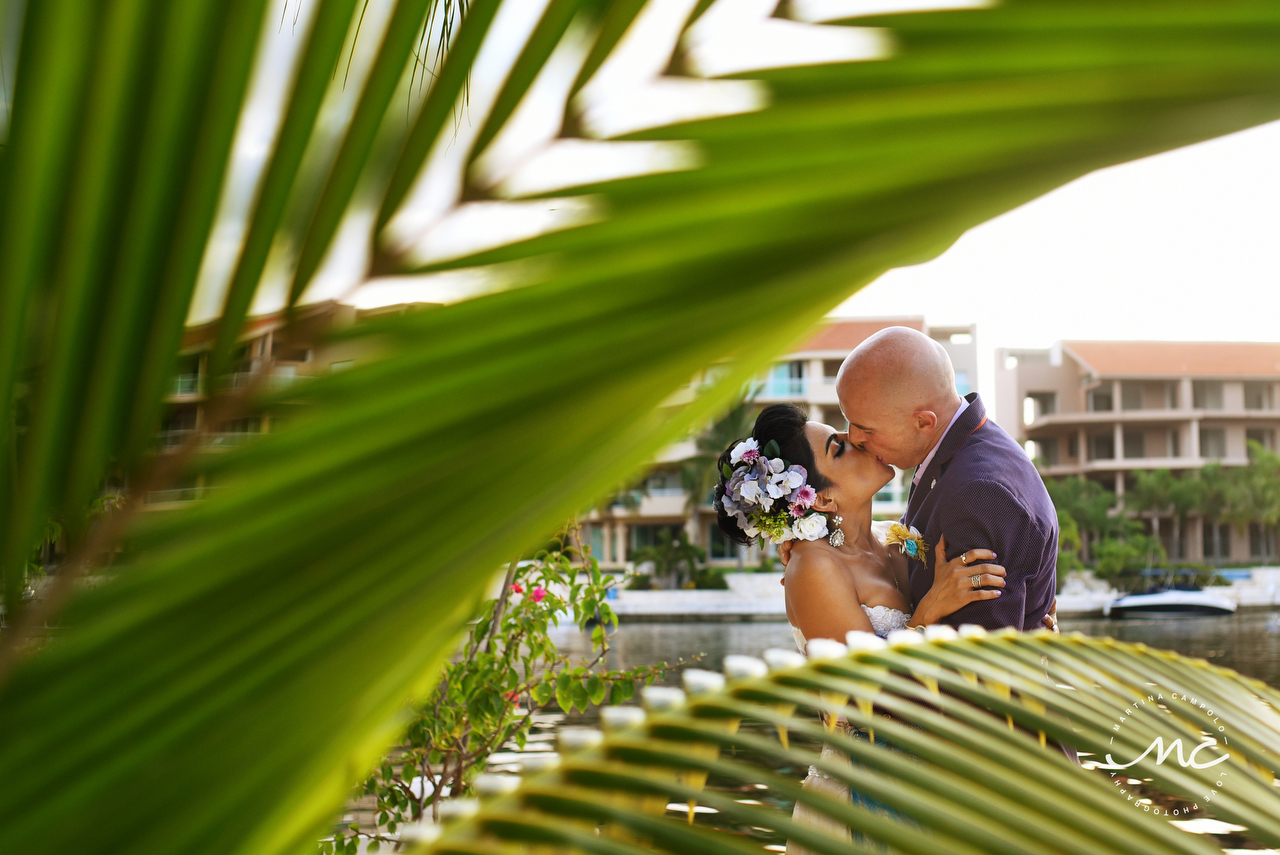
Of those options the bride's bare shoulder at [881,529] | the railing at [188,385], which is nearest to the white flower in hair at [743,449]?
the bride's bare shoulder at [881,529]

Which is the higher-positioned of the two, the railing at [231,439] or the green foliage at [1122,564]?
the railing at [231,439]

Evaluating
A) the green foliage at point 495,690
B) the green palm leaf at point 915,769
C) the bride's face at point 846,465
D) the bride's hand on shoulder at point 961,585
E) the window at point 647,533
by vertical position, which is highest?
the bride's face at point 846,465

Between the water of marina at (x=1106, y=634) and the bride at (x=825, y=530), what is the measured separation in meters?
14.7

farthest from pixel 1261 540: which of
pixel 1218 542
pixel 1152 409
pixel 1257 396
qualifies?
pixel 1152 409

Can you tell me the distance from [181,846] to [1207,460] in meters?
56.6

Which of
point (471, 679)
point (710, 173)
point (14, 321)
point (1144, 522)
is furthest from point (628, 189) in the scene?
point (1144, 522)

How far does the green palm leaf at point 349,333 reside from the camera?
0.38m

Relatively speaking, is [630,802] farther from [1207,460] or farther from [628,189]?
[1207,460]

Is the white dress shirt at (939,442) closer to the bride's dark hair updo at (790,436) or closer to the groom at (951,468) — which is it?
the groom at (951,468)

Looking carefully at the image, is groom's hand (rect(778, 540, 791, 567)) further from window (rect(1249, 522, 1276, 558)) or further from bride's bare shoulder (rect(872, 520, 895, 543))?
window (rect(1249, 522, 1276, 558))

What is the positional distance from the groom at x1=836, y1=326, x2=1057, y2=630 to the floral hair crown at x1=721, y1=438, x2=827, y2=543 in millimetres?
234

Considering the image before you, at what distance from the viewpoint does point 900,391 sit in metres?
2.73

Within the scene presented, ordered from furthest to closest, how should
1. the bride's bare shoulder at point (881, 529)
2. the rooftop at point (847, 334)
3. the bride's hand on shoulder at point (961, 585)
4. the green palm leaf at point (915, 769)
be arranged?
the rooftop at point (847, 334) < the bride's bare shoulder at point (881, 529) < the bride's hand on shoulder at point (961, 585) < the green palm leaf at point (915, 769)

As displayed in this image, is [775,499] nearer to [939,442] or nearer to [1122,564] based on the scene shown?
[939,442]
